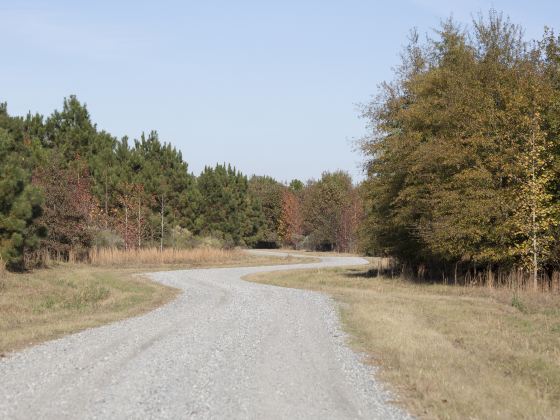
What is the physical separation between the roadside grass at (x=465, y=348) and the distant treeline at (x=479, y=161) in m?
3.04

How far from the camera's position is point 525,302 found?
19297mm

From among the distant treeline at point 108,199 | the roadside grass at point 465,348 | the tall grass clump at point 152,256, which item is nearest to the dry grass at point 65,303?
the distant treeline at point 108,199

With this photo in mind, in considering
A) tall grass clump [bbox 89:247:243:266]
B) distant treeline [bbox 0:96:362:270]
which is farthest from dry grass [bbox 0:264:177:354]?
tall grass clump [bbox 89:247:243:266]

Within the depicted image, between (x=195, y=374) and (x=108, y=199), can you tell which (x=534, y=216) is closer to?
(x=195, y=374)

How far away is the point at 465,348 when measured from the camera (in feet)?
38.1

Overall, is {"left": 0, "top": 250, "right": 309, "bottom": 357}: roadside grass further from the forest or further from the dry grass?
the forest

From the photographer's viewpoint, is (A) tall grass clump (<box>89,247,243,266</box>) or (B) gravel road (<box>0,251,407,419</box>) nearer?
(B) gravel road (<box>0,251,407,419</box>)

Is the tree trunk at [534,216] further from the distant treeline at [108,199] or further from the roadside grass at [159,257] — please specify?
the roadside grass at [159,257]

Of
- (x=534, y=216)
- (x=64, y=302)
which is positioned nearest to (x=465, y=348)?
(x=64, y=302)

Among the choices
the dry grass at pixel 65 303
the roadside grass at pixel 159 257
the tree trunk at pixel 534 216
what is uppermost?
the tree trunk at pixel 534 216

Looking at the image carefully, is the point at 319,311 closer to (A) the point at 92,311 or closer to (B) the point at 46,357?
(A) the point at 92,311

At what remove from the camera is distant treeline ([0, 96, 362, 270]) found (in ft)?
101

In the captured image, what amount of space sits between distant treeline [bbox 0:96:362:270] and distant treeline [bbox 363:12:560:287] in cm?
1918

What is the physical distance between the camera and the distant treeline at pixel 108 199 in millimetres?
30828
